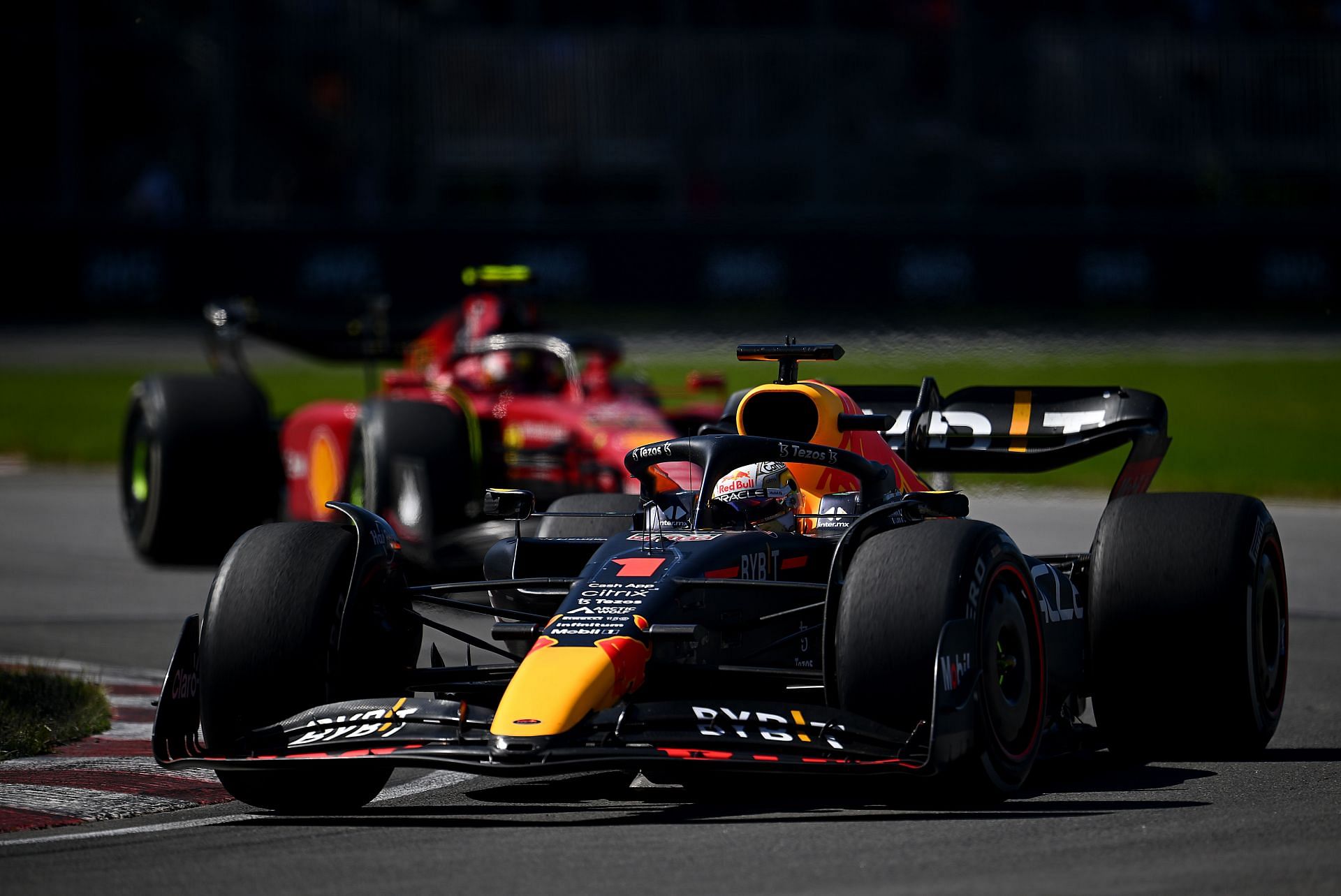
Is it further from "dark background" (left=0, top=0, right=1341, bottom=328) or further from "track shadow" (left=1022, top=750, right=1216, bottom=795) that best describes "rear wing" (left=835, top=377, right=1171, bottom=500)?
"dark background" (left=0, top=0, right=1341, bottom=328)

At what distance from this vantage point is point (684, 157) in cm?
2994

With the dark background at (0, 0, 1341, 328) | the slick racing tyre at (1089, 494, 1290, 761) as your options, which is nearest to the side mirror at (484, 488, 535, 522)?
the slick racing tyre at (1089, 494, 1290, 761)

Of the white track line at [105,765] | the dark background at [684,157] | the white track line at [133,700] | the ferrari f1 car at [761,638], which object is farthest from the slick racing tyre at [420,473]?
the dark background at [684,157]

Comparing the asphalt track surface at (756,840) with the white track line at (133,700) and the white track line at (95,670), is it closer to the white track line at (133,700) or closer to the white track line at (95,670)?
the white track line at (133,700)

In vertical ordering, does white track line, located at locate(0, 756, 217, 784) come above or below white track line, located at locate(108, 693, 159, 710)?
above

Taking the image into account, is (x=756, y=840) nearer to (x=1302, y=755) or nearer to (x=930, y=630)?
(x=930, y=630)

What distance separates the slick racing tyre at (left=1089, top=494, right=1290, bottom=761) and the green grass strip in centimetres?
350

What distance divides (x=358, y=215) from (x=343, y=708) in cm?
2270

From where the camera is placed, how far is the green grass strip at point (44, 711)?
715 cm

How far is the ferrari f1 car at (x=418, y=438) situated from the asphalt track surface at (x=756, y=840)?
548 centimetres

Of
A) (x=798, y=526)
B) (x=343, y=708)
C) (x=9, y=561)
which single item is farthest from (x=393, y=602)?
(x=9, y=561)

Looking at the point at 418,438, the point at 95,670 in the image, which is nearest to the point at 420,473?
the point at 418,438

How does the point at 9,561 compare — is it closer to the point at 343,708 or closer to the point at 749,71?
the point at 343,708

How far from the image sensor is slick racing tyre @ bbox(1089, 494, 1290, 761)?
22.4 feet
